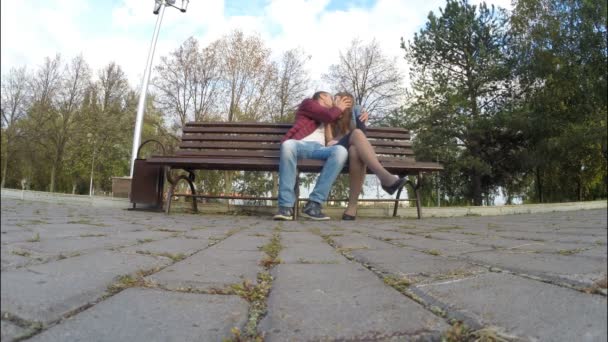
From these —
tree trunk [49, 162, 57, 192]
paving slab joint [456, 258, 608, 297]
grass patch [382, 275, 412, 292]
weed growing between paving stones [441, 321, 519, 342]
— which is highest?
tree trunk [49, 162, 57, 192]

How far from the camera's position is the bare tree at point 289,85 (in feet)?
44.0

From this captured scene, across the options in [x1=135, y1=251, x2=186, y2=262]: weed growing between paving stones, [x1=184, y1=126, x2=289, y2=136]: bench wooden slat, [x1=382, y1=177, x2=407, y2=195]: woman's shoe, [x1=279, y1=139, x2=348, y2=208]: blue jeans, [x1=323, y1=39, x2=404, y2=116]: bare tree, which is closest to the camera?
[x1=135, y1=251, x2=186, y2=262]: weed growing between paving stones

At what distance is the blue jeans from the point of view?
3385 mm

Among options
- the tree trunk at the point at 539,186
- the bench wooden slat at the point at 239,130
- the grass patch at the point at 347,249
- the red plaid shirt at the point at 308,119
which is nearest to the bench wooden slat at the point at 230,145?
the bench wooden slat at the point at 239,130

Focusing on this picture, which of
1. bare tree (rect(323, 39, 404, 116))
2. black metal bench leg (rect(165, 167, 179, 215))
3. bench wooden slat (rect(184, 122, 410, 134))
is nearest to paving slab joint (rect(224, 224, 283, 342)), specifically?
black metal bench leg (rect(165, 167, 179, 215))

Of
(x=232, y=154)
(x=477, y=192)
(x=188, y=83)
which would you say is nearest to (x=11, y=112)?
(x=477, y=192)

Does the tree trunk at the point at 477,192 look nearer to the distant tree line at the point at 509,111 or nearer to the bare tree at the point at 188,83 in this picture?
the distant tree line at the point at 509,111

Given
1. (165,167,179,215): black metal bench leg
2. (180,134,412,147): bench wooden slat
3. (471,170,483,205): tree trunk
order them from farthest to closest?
(180,134,412,147): bench wooden slat
(165,167,179,215): black metal bench leg
(471,170,483,205): tree trunk

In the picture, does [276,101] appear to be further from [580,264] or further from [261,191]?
[580,264]

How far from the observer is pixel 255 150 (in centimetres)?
520

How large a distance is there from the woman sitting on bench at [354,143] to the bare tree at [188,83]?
27.3ft

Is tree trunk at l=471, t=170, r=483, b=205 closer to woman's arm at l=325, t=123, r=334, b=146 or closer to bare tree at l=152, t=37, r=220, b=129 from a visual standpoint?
woman's arm at l=325, t=123, r=334, b=146

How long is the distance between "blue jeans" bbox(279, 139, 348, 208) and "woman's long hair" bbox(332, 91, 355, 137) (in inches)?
6.6

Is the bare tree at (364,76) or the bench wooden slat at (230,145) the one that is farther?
the bare tree at (364,76)
